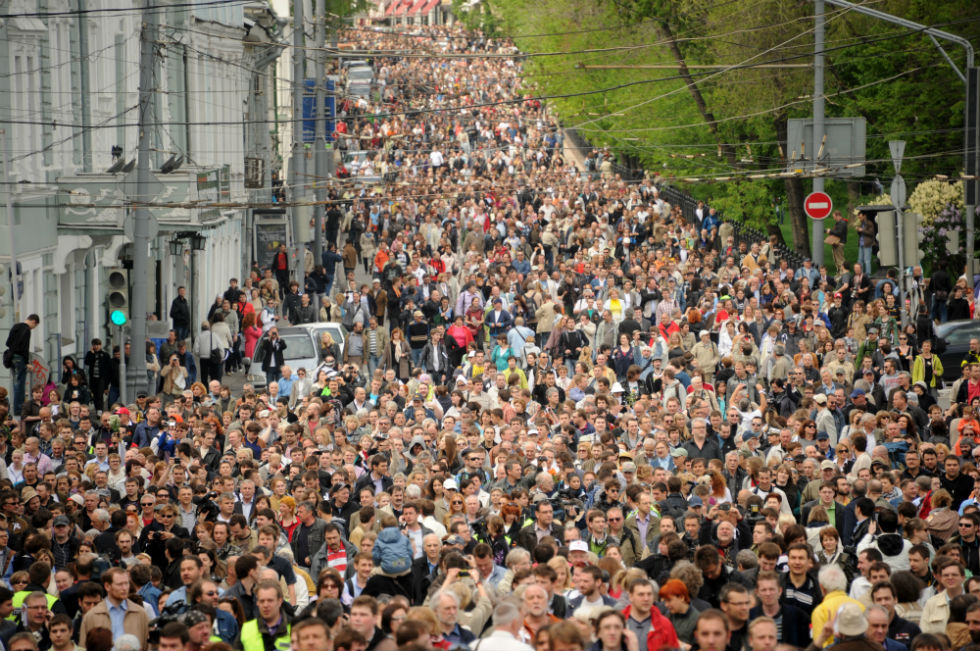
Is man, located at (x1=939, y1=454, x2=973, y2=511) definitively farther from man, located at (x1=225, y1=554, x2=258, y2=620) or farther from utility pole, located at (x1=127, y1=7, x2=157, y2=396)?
utility pole, located at (x1=127, y1=7, x2=157, y2=396)

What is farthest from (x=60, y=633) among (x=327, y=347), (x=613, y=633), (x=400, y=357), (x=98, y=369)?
(x=400, y=357)

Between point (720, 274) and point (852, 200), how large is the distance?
16923mm

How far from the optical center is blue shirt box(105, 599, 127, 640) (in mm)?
12578

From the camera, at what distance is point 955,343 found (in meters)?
28.9

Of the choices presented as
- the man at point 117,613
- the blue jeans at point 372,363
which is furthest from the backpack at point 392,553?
the blue jeans at point 372,363

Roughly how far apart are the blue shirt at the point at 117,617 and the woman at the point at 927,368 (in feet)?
49.1

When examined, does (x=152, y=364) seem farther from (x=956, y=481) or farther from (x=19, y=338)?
(x=956, y=481)

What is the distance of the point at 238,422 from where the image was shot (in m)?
22.7

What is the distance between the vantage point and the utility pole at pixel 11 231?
88.7 feet

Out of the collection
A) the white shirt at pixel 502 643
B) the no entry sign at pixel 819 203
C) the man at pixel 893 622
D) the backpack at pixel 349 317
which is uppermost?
the no entry sign at pixel 819 203

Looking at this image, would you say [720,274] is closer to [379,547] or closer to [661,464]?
[661,464]

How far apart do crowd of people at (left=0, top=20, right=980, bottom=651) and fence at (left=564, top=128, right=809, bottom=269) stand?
4.35ft

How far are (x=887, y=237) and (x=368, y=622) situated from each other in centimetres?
1887

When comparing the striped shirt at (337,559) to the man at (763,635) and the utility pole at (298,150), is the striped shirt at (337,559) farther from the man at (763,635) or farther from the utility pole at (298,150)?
the utility pole at (298,150)
